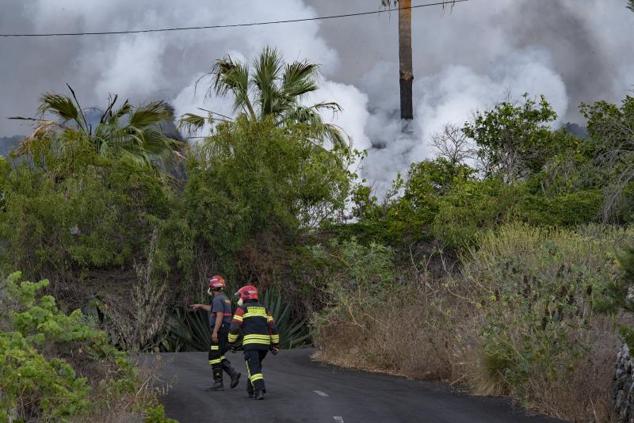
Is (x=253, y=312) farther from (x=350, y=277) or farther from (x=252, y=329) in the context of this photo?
(x=350, y=277)

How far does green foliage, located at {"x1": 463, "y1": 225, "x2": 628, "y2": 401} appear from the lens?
652 inches

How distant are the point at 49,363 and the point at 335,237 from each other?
20189 mm

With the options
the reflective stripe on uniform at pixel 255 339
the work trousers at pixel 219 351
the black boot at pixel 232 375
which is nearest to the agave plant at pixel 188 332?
the black boot at pixel 232 375

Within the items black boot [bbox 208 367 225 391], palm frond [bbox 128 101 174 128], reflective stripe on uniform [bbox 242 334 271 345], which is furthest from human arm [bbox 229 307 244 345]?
palm frond [bbox 128 101 174 128]

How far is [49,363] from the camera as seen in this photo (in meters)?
13.3

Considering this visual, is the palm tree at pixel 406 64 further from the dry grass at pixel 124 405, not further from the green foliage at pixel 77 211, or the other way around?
the dry grass at pixel 124 405

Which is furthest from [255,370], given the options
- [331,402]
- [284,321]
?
[284,321]

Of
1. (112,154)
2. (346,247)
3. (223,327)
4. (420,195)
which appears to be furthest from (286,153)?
(223,327)

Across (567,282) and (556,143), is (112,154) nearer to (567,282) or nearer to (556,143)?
(556,143)

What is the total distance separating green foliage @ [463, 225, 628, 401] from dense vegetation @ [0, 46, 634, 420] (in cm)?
4

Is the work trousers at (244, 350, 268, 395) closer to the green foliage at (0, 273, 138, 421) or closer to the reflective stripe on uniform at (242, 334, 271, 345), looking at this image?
the reflective stripe on uniform at (242, 334, 271, 345)

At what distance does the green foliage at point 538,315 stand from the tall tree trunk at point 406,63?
83.5ft

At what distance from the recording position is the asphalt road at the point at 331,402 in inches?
592

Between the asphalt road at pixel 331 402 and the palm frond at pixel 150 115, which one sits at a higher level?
the palm frond at pixel 150 115
